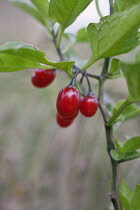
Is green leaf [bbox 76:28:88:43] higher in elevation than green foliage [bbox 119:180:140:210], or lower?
higher

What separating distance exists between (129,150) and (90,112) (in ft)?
0.57

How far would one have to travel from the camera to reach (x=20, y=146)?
4246mm

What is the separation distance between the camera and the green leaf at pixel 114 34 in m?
0.66

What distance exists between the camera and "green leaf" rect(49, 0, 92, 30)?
77 centimetres

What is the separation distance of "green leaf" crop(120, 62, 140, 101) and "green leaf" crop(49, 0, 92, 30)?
0.85ft

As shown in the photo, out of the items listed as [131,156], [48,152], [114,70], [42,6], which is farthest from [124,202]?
[48,152]

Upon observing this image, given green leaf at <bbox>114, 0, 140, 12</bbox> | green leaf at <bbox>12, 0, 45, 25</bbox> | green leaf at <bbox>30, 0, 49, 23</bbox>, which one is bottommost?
green leaf at <bbox>114, 0, 140, 12</bbox>

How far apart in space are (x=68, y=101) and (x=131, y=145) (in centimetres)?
24

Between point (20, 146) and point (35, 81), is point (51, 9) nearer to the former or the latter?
point (35, 81)

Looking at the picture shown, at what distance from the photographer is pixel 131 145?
0.87 meters

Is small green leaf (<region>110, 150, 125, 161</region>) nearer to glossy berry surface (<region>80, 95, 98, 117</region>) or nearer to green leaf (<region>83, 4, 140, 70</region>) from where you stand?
glossy berry surface (<region>80, 95, 98, 117</region>)

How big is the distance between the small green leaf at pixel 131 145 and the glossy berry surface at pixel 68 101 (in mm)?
194

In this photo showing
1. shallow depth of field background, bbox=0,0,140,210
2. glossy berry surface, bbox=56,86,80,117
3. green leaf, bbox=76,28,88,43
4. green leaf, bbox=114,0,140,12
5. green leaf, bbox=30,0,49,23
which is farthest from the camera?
shallow depth of field background, bbox=0,0,140,210

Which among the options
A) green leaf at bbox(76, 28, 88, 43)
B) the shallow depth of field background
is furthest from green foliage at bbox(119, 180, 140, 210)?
the shallow depth of field background
